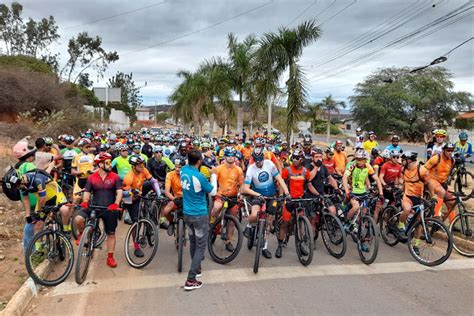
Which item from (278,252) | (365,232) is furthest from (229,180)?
(365,232)

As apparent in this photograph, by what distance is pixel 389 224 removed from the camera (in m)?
7.55

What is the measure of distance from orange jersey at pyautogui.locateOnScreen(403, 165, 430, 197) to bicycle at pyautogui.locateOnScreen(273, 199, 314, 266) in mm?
2000

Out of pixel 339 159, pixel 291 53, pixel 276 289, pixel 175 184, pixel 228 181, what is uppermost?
pixel 291 53

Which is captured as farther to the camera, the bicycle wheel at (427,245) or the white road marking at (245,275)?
the bicycle wheel at (427,245)

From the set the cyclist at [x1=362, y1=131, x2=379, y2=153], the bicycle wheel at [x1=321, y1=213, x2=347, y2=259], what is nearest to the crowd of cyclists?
the bicycle wheel at [x1=321, y1=213, x2=347, y2=259]

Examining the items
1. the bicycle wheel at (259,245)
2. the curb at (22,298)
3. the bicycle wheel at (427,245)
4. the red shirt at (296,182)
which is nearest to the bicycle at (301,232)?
the red shirt at (296,182)

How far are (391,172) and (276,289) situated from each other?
4.29 meters

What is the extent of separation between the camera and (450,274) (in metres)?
6.06

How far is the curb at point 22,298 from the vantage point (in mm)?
4491

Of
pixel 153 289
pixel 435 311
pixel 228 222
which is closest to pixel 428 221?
pixel 435 311

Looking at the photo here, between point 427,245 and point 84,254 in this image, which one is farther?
point 427,245

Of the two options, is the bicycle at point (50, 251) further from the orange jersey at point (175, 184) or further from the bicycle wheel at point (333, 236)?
the bicycle wheel at point (333, 236)

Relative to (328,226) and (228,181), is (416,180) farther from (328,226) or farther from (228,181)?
(228,181)

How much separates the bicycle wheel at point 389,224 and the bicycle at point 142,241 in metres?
4.50
